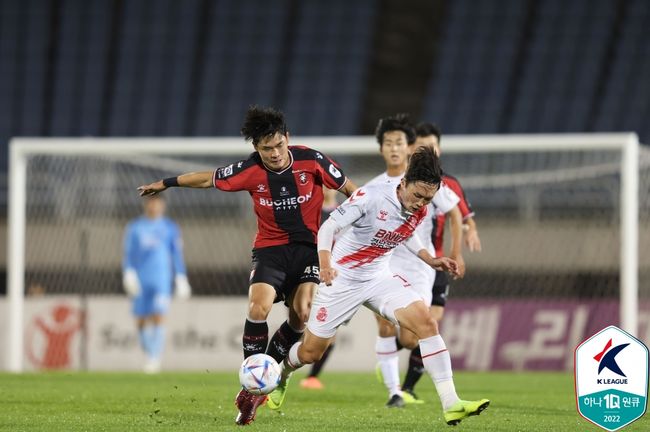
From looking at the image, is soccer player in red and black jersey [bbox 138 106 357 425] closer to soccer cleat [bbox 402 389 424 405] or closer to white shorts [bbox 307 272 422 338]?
white shorts [bbox 307 272 422 338]

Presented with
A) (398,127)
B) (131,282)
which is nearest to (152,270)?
(131,282)

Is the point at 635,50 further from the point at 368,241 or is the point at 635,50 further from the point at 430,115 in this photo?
the point at 368,241

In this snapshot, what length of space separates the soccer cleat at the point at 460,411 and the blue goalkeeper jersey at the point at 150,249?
7574 millimetres

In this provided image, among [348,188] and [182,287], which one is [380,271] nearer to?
[348,188]

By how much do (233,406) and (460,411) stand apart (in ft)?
7.15

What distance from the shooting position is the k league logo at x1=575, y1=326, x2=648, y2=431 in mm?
4980

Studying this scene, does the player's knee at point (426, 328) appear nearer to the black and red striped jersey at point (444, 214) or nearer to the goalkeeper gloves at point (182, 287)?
the black and red striped jersey at point (444, 214)

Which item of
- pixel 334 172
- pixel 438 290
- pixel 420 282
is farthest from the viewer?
pixel 438 290

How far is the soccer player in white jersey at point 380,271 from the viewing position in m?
6.11

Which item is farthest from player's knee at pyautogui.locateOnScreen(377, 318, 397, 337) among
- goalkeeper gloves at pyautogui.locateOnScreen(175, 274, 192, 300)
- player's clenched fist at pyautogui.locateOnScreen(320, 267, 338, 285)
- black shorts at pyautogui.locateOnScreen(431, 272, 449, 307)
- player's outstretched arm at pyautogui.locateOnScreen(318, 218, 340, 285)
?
goalkeeper gloves at pyautogui.locateOnScreen(175, 274, 192, 300)

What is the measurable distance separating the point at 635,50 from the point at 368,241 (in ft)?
53.1

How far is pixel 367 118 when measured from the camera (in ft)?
68.1

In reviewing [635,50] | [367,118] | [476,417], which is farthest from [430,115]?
[476,417]

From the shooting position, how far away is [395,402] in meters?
7.72
